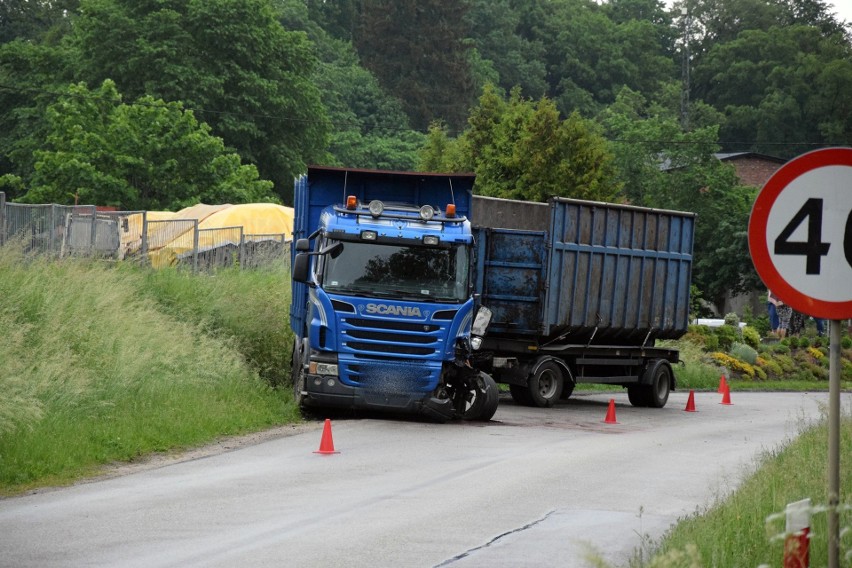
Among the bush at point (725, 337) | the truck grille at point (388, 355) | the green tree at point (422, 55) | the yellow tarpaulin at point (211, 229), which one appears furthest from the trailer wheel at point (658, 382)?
the green tree at point (422, 55)

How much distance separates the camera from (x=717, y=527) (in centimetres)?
905

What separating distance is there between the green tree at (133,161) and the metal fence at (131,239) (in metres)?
20.0

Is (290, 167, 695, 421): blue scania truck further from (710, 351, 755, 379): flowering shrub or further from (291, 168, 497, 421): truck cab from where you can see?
(710, 351, 755, 379): flowering shrub

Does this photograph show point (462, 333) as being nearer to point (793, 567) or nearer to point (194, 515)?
→ point (194, 515)

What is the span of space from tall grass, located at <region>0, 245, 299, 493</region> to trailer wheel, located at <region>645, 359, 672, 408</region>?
7.51m

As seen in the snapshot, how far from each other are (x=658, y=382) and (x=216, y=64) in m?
43.0

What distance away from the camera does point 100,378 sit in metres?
17.4

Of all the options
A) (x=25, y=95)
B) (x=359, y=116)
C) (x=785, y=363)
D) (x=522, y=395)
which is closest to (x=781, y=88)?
(x=359, y=116)

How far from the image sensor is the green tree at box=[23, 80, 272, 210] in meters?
52.1

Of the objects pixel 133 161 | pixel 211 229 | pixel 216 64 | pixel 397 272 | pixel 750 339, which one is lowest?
pixel 750 339

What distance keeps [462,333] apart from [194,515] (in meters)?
8.46

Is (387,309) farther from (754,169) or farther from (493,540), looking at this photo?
(754,169)

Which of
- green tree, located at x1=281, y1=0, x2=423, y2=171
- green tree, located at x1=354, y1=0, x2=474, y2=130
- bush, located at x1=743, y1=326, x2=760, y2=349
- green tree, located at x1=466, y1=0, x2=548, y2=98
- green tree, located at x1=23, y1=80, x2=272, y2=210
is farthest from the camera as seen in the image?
green tree, located at x1=466, y1=0, x2=548, y2=98

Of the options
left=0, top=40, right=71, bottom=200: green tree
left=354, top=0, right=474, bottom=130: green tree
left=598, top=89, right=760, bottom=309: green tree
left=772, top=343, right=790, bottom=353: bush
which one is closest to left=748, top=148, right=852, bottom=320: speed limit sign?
left=772, top=343, right=790, bottom=353: bush
